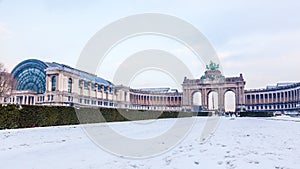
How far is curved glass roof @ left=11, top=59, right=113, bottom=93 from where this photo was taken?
249 feet

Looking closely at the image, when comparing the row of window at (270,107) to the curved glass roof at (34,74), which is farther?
the row of window at (270,107)

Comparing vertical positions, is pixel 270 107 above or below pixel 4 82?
below

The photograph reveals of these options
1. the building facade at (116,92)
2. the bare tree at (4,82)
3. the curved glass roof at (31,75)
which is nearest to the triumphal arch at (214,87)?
the building facade at (116,92)

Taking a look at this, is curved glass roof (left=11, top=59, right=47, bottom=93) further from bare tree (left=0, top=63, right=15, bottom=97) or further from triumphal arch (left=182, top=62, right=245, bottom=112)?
triumphal arch (left=182, top=62, right=245, bottom=112)

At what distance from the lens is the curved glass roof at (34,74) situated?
76.0 meters

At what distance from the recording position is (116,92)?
93.4m

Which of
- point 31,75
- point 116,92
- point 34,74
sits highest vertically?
point 34,74

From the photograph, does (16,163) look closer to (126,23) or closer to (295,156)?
(295,156)

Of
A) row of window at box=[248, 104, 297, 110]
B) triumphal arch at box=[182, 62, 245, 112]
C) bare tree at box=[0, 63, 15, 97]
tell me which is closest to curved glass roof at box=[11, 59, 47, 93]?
bare tree at box=[0, 63, 15, 97]

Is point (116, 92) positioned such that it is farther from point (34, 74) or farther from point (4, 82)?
point (4, 82)

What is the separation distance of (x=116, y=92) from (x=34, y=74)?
84.8ft

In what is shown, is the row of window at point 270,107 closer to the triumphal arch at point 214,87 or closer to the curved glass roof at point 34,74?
the triumphal arch at point 214,87

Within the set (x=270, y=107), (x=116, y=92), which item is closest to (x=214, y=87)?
A: (x=270, y=107)

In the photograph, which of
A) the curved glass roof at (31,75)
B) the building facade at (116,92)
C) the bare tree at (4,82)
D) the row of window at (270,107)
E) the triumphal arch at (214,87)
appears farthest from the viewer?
the triumphal arch at (214,87)
